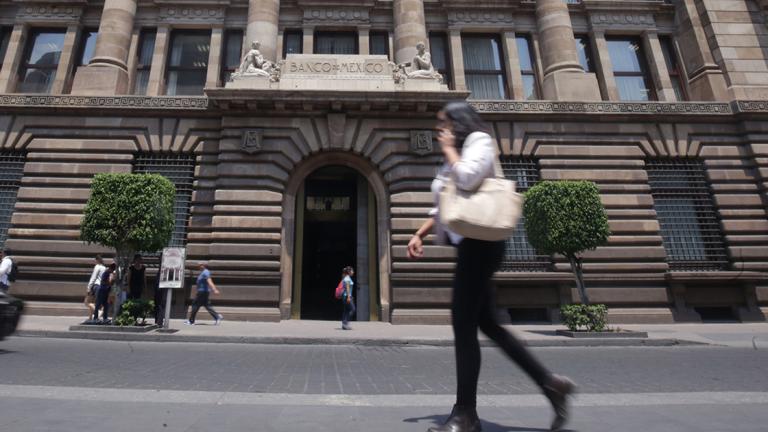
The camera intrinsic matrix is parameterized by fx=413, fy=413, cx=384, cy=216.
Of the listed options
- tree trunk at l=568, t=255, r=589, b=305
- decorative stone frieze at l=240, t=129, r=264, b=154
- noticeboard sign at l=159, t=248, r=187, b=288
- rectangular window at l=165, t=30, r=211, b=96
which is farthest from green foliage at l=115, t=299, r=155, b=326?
tree trunk at l=568, t=255, r=589, b=305

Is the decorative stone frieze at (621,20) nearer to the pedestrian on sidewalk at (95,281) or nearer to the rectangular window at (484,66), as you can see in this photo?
the rectangular window at (484,66)

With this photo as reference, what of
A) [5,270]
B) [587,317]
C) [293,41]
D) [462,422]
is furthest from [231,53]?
[462,422]

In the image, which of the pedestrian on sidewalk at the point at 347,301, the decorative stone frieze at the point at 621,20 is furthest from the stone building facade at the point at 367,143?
the pedestrian on sidewalk at the point at 347,301

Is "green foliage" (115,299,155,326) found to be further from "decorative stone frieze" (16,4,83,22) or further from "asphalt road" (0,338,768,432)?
"decorative stone frieze" (16,4,83,22)

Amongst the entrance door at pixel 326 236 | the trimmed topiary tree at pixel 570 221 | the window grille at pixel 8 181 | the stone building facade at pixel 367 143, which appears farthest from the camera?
the entrance door at pixel 326 236

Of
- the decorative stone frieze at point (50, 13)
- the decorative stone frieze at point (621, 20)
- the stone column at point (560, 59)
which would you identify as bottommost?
the stone column at point (560, 59)

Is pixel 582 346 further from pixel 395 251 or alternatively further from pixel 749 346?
pixel 395 251

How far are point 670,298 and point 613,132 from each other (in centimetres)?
683

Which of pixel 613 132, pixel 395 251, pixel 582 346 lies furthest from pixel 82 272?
pixel 613 132

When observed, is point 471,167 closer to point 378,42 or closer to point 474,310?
point 474,310

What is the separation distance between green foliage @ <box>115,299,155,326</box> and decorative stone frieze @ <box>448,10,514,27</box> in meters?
17.5

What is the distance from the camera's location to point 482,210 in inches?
93.5

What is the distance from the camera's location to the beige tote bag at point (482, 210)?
7.73ft

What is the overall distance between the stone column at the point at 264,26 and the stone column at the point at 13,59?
10.5 metres
